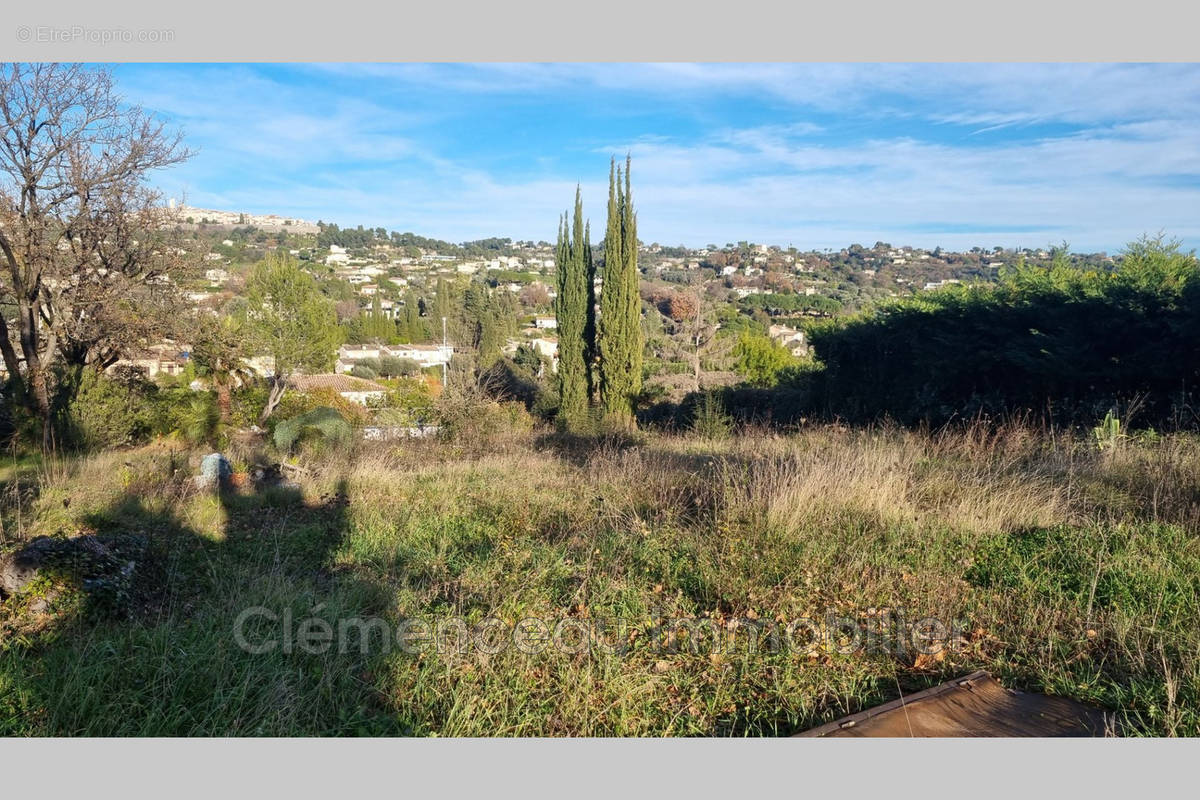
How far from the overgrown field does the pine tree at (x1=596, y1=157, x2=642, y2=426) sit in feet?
48.7

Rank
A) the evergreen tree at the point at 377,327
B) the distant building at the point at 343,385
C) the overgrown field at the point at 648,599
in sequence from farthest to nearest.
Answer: the evergreen tree at the point at 377,327
the distant building at the point at 343,385
the overgrown field at the point at 648,599

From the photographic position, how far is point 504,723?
2.69 m

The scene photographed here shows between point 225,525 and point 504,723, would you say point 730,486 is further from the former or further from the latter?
point 225,525

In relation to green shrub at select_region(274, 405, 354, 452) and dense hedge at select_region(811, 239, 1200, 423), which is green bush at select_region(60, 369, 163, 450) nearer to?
green shrub at select_region(274, 405, 354, 452)

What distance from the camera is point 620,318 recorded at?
21.1m

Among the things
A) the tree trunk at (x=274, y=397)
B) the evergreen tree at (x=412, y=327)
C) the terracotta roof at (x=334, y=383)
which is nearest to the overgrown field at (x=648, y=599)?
the tree trunk at (x=274, y=397)

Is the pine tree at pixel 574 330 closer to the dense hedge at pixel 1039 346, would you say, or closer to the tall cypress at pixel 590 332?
the tall cypress at pixel 590 332

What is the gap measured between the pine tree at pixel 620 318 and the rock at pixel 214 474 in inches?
526

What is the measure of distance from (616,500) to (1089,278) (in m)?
9.20

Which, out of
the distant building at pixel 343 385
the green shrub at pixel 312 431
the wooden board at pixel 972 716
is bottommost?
the distant building at pixel 343 385

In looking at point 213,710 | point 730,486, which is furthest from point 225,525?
point 730,486

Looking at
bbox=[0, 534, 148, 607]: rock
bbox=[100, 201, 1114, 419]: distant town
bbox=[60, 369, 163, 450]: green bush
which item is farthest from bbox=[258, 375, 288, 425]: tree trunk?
bbox=[0, 534, 148, 607]: rock

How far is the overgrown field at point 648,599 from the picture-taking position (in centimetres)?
279

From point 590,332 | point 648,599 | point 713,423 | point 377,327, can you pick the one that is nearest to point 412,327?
point 377,327
